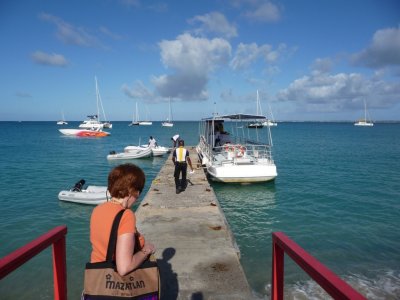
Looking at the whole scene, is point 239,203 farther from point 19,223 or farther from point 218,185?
point 19,223

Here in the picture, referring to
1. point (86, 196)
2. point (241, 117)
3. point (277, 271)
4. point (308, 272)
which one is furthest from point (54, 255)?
point (241, 117)

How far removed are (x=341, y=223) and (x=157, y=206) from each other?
7.11 m

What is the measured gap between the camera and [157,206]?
9844 mm

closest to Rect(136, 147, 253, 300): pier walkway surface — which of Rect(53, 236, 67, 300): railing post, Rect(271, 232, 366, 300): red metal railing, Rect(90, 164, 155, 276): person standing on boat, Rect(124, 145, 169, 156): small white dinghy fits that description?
Rect(271, 232, 366, 300): red metal railing

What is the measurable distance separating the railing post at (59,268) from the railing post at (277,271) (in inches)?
87.0

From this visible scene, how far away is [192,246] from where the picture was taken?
6656 mm

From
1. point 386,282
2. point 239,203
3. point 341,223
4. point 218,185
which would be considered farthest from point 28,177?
point 386,282

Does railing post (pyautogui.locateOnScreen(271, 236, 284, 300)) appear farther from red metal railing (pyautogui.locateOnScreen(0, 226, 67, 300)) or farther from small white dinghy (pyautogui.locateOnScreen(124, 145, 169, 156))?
small white dinghy (pyautogui.locateOnScreen(124, 145, 169, 156))

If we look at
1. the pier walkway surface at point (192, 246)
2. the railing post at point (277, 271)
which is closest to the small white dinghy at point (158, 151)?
the pier walkway surface at point (192, 246)

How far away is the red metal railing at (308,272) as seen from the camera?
1749mm

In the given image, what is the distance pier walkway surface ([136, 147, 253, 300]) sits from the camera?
4928mm

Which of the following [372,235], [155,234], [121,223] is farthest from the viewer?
[372,235]

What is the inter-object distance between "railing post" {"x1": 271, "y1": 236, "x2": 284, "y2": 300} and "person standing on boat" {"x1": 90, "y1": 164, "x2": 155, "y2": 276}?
4.49 ft

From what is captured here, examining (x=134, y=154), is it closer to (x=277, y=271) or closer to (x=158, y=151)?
(x=158, y=151)
